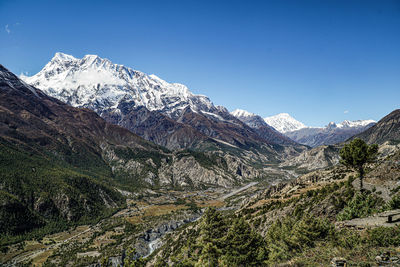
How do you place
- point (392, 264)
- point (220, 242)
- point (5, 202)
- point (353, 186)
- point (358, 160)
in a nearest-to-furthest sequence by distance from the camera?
1. point (392, 264)
2. point (220, 242)
3. point (358, 160)
4. point (353, 186)
5. point (5, 202)

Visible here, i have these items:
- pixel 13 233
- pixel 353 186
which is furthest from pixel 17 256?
pixel 353 186

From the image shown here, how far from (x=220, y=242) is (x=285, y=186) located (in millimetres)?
105254

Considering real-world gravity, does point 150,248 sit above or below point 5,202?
below

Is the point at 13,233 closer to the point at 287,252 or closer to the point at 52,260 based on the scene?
the point at 52,260

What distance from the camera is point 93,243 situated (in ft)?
550

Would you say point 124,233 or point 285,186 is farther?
point 124,233

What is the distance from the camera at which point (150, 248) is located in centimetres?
16338

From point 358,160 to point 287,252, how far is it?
27590 mm

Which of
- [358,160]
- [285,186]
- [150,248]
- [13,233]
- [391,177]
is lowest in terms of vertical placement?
[150,248]

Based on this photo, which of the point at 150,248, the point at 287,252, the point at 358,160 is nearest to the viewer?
the point at 287,252

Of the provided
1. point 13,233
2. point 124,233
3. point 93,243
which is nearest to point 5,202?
point 13,233

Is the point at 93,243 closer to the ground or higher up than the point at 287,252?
closer to the ground

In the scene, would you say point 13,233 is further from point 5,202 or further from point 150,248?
point 150,248

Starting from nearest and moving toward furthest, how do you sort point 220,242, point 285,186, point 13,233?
1. point 220,242
2. point 285,186
3. point 13,233
